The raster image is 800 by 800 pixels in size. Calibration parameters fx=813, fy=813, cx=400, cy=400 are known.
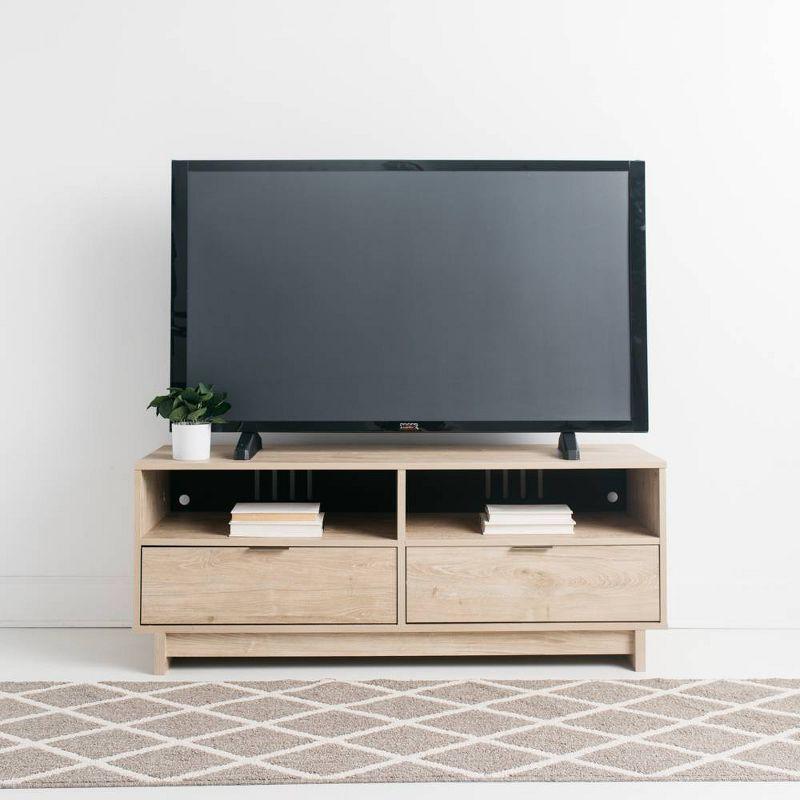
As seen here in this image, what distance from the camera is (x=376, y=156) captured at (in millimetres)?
2711

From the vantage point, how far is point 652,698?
2.10 m

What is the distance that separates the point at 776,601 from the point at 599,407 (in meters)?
1.00

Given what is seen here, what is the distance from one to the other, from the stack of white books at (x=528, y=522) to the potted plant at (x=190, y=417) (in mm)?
838

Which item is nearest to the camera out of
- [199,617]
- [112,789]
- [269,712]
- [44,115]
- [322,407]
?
[112,789]

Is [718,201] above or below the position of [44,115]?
below

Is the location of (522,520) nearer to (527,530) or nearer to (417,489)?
(527,530)

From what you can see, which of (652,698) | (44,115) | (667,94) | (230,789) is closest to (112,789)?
(230,789)

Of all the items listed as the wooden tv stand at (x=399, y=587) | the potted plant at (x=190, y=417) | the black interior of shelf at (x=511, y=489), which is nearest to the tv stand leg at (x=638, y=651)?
the wooden tv stand at (x=399, y=587)

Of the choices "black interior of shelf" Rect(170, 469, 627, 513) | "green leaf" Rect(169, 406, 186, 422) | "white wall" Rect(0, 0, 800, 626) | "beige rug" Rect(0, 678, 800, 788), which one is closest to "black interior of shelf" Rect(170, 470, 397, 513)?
"black interior of shelf" Rect(170, 469, 627, 513)

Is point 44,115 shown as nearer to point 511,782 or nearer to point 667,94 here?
point 667,94

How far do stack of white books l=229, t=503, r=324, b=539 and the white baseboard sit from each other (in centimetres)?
70

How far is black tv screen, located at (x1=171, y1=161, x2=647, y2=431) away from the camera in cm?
241

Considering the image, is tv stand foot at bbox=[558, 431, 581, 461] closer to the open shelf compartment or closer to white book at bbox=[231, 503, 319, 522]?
the open shelf compartment

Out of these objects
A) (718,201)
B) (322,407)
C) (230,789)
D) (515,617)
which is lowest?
(230,789)
